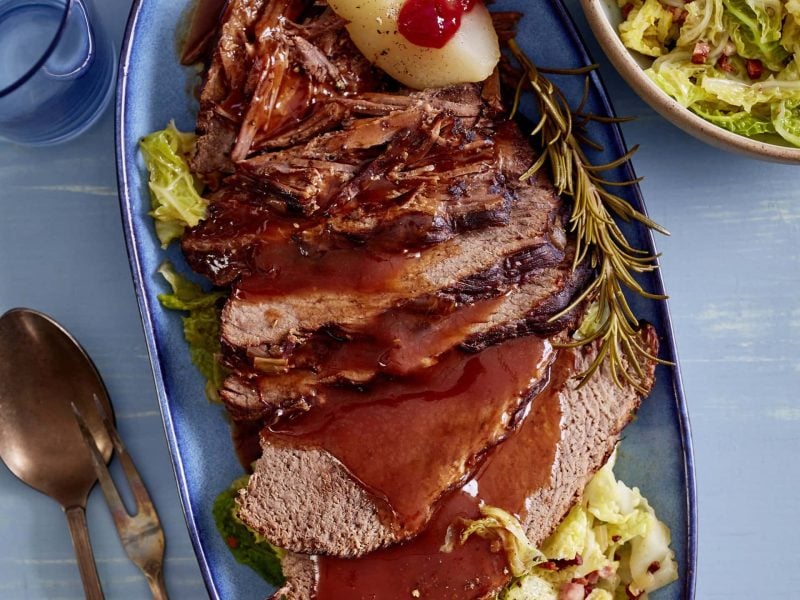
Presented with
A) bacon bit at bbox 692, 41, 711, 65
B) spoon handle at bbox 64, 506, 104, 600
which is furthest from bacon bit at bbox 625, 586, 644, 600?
spoon handle at bbox 64, 506, 104, 600

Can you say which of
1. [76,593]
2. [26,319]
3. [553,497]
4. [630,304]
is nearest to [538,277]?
[630,304]

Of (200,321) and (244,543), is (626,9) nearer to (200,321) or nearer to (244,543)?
(200,321)

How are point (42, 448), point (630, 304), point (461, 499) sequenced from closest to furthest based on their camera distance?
1. point (461, 499)
2. point (630, 304)
3. point (42, 448)

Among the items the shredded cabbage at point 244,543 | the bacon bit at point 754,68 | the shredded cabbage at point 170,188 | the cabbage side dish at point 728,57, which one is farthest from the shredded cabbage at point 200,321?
the bacon bit at point 754,68

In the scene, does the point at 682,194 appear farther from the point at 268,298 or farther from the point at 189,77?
the point at 189,77

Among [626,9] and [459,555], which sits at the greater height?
[626,9]

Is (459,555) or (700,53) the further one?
(700,53)

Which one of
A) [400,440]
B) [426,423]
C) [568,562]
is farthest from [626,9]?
[568,562]
